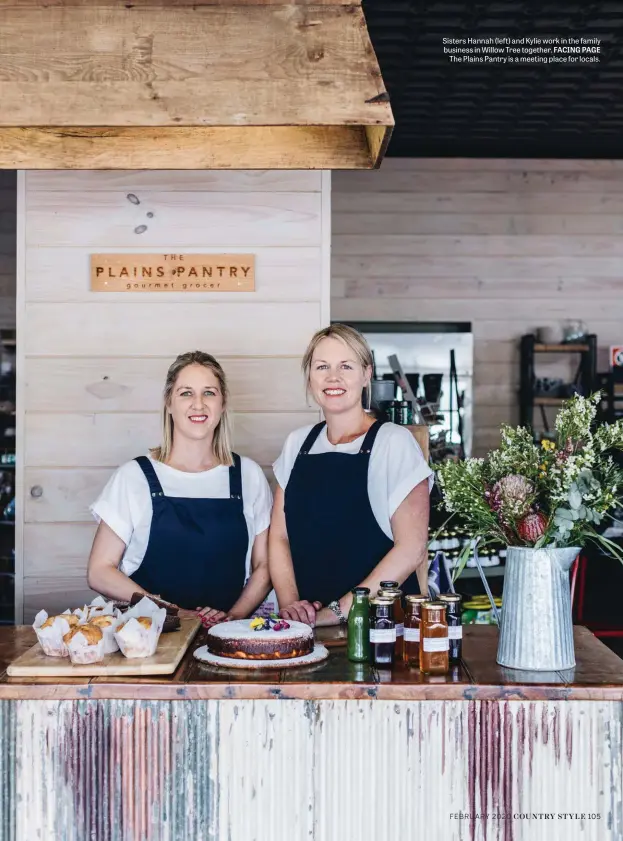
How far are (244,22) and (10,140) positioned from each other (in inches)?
28.3

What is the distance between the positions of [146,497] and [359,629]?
104cm

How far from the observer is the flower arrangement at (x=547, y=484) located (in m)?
1.98

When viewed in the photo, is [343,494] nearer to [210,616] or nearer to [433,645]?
[210,616]

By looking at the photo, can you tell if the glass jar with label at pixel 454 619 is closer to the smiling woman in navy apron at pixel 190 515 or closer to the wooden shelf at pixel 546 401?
the smiling woman in navy apron at pixel 190 515

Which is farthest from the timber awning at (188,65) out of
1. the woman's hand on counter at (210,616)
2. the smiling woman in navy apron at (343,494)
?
the woman's hand on counter at (210,616)

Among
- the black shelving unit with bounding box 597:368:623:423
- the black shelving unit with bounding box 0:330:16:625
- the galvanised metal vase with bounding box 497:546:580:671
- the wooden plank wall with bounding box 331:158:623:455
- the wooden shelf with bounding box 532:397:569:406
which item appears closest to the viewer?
the galvanised metal vase with bounding box 497:546:580:671

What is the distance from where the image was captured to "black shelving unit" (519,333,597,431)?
21.3 feet

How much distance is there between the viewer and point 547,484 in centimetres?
202

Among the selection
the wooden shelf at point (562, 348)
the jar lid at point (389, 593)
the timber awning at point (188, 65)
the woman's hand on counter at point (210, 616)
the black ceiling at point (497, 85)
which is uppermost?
the black ceiling at point (497, 85)

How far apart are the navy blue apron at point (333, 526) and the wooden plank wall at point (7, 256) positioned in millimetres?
4352

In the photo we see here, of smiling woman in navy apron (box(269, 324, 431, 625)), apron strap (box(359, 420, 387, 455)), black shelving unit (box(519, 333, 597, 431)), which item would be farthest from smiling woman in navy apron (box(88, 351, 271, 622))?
black shelving unit (box(519, 333, 597, 431))

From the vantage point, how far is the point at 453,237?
673 cm

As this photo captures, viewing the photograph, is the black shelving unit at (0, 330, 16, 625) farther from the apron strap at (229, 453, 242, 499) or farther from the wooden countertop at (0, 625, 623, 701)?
the wooden countertop at (0, 625, 623, 701)

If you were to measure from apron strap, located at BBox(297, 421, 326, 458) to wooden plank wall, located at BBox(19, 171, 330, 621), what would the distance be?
0.41 m
